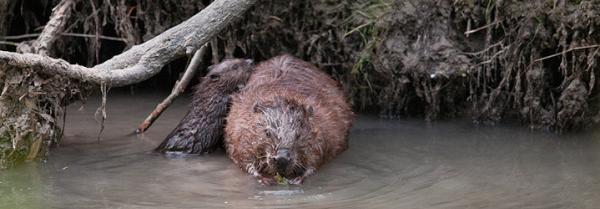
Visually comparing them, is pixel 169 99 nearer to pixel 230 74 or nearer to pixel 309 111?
pixel 230 74

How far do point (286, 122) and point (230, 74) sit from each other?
1088mm

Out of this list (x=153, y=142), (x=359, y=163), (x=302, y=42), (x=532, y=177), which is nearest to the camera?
(x=532, y=177)

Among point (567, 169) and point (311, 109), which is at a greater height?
point (311, 109)

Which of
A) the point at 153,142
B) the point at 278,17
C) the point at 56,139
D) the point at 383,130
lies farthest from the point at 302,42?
the point at 56,139

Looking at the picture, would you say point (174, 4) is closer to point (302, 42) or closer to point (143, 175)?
point (302, 42)

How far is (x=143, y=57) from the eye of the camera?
20.2 feet

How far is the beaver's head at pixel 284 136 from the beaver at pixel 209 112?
1.95 ft

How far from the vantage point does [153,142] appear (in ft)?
22.8

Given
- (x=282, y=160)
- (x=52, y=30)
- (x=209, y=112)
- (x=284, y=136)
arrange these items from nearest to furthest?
1. (x=282, y=160)
2. (x=284, y=136)
3. (x=209, y=112)
4. (x=52, y=30)

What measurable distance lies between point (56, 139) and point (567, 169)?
3.43 meters

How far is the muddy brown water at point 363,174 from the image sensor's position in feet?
17.5

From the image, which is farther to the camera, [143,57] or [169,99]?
[169,99]

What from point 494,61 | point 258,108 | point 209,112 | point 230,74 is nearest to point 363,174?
point 258,108

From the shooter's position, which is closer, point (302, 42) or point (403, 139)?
point (403, 139)
